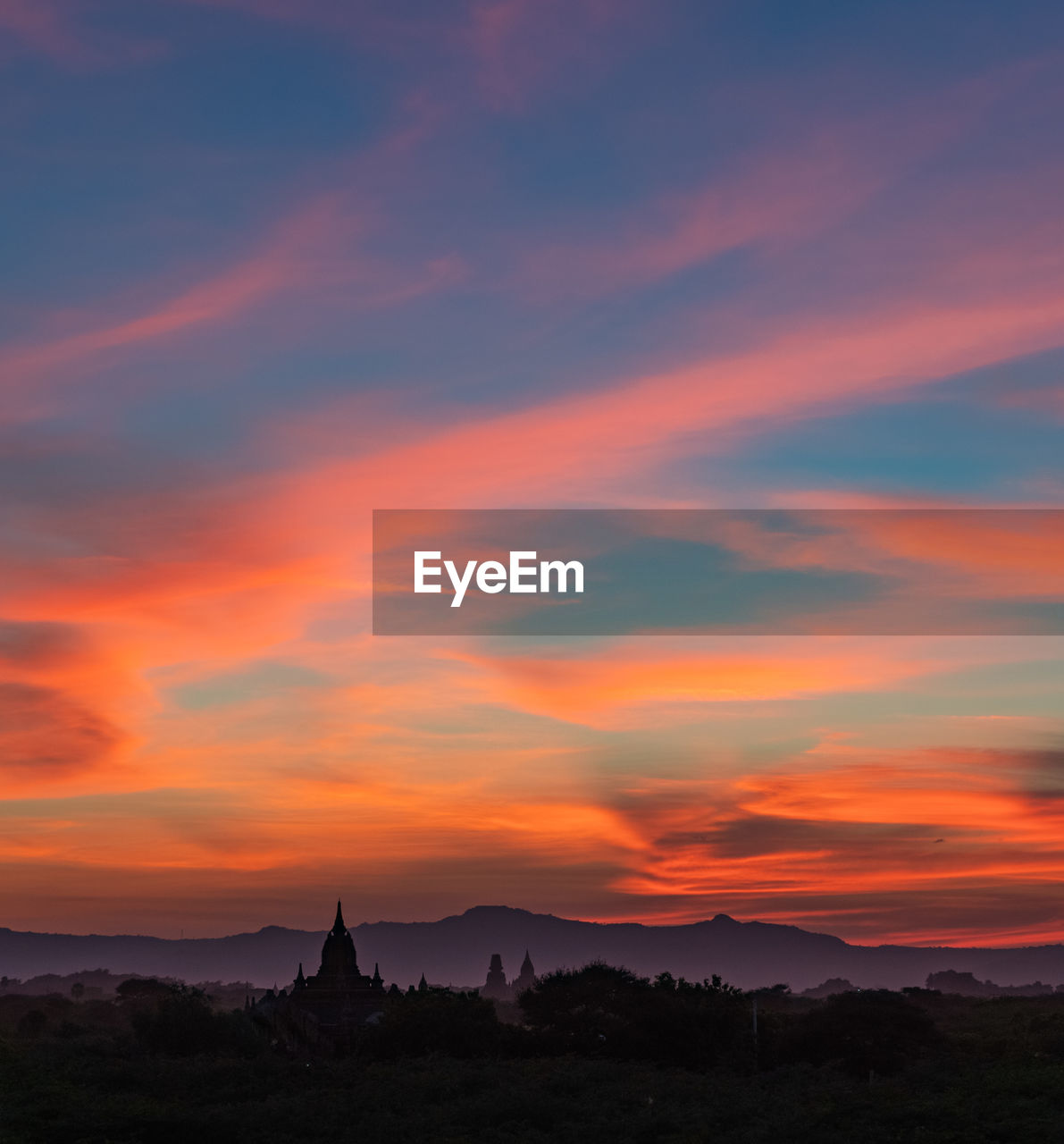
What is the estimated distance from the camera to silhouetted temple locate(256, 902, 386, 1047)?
111562mm

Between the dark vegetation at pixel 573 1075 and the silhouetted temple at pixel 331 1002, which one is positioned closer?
the dark vegetation at pixel 573 1075

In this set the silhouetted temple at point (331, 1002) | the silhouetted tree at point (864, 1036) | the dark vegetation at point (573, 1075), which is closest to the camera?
the dark vegetation at point (573, 1075)

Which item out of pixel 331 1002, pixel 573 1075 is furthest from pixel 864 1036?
pixel 331 1002

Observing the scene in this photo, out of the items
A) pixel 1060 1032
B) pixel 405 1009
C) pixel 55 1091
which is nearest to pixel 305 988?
pixel 405 1009

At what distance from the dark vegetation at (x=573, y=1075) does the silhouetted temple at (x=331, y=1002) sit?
3188 mm

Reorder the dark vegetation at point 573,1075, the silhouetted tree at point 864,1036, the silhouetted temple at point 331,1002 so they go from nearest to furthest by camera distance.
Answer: the dark vegetation at point 573,1075 < the silhouetted tree at point 864,1036 < the silhouetted temple at point 331,1002

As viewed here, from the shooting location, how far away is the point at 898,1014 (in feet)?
280

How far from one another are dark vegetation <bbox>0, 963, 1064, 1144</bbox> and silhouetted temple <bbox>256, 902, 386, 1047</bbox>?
319 centimetres

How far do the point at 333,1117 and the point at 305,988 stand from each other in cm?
6769

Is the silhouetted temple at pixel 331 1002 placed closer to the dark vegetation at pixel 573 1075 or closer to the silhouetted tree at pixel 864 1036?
the dark vegetation at pixel 573 1075

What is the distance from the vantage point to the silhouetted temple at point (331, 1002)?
111562 mm

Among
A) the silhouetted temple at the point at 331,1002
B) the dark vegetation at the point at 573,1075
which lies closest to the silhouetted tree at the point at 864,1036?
the dark vegetation at the point at 573,1075

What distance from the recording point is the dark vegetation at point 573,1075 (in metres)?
58.0

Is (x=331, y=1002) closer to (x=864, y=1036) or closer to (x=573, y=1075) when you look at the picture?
(x=573, y=1075)
